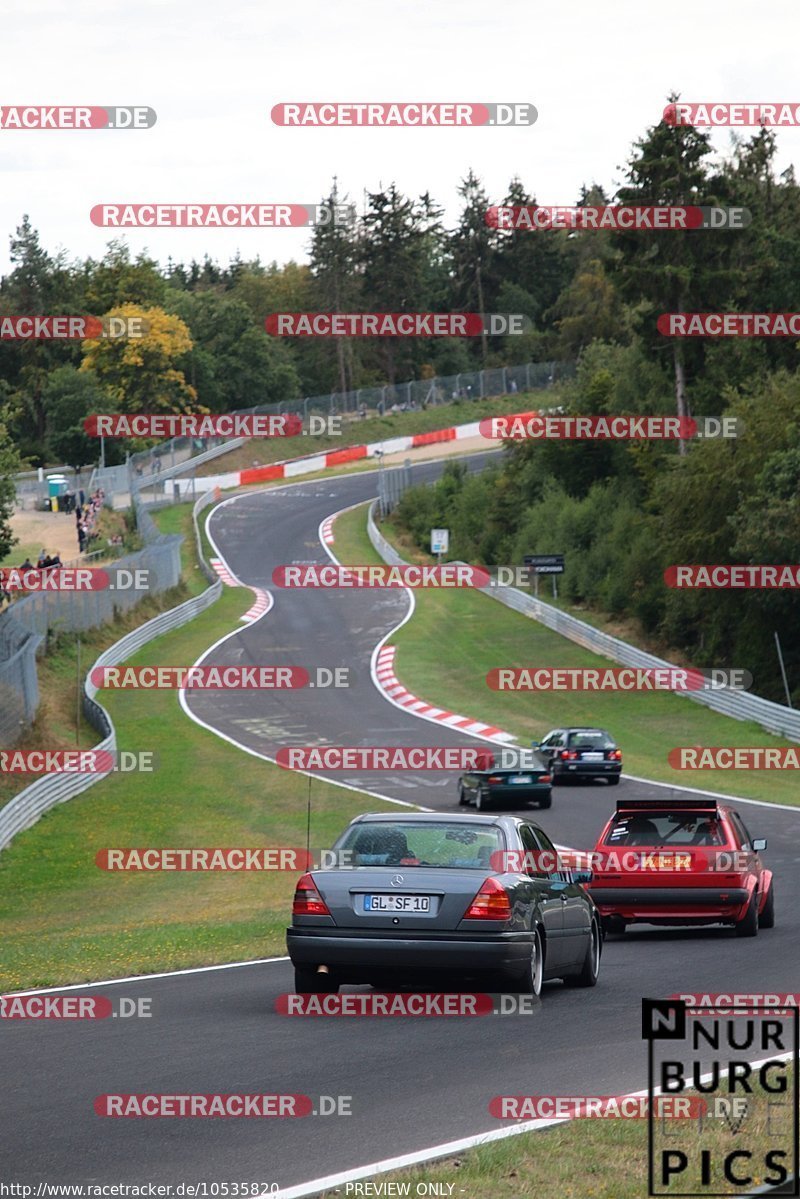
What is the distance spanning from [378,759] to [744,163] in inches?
2348

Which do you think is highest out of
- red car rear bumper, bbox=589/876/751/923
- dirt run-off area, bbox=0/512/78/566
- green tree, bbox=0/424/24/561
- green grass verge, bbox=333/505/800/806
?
green tree, bbox=0/424/24/561

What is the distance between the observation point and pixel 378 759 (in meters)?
38.5

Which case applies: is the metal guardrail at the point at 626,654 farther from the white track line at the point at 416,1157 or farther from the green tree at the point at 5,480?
the white track line at the point at 416,1157

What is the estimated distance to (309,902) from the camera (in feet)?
36.4

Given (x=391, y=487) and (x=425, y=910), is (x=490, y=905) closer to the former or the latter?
(x=425, y=910)

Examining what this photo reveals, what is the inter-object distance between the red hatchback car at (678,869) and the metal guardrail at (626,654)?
25.9 meters

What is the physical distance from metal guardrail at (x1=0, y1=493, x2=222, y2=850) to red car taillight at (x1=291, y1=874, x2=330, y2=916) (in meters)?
17.6

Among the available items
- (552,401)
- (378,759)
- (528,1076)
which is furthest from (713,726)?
(552,401)

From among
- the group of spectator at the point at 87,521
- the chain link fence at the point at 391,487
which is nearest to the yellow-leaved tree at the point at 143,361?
the chain link fence at the point at 391,487

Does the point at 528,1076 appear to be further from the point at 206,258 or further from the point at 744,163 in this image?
the point at 206,258

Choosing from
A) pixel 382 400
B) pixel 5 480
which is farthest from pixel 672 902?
pixel 382 400

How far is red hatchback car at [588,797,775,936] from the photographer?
15883 mm

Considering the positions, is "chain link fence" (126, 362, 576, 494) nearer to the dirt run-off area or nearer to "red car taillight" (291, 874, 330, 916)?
the dirt run-off area

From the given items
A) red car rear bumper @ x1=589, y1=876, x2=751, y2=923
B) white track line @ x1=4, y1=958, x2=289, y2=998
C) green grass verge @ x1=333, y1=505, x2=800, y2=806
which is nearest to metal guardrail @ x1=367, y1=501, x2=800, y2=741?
green grass verge @ x1=333, y1=505, x2=800, y2=806
